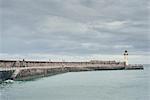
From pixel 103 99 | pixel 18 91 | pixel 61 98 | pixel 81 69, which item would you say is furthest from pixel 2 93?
pixel 81 69

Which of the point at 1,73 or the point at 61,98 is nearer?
the point at 61,98

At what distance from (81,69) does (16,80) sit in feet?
175

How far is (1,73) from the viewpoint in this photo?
44.1 metres

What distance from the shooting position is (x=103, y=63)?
11088cm

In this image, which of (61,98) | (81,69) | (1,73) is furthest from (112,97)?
(81,69)

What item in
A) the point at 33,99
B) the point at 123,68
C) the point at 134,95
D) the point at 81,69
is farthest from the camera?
the point at 123,68

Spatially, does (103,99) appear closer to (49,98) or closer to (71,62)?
(49,98)

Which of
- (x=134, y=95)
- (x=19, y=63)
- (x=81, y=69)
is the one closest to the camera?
(x=134, y=95)

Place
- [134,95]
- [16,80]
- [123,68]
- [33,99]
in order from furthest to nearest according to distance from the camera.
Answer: [123,68] < [16,80] < [134,95] < [33,99]

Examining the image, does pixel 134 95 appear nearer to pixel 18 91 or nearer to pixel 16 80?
pixel 18 91

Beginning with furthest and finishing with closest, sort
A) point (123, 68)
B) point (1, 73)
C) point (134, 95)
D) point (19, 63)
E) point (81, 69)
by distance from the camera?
point (123, 68), point (81, 69), point (19, 63), point (1, 73), point (134, 95)

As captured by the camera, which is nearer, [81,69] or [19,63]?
[19,63]

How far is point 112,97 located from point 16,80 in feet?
63.3

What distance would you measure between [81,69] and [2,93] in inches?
2709
